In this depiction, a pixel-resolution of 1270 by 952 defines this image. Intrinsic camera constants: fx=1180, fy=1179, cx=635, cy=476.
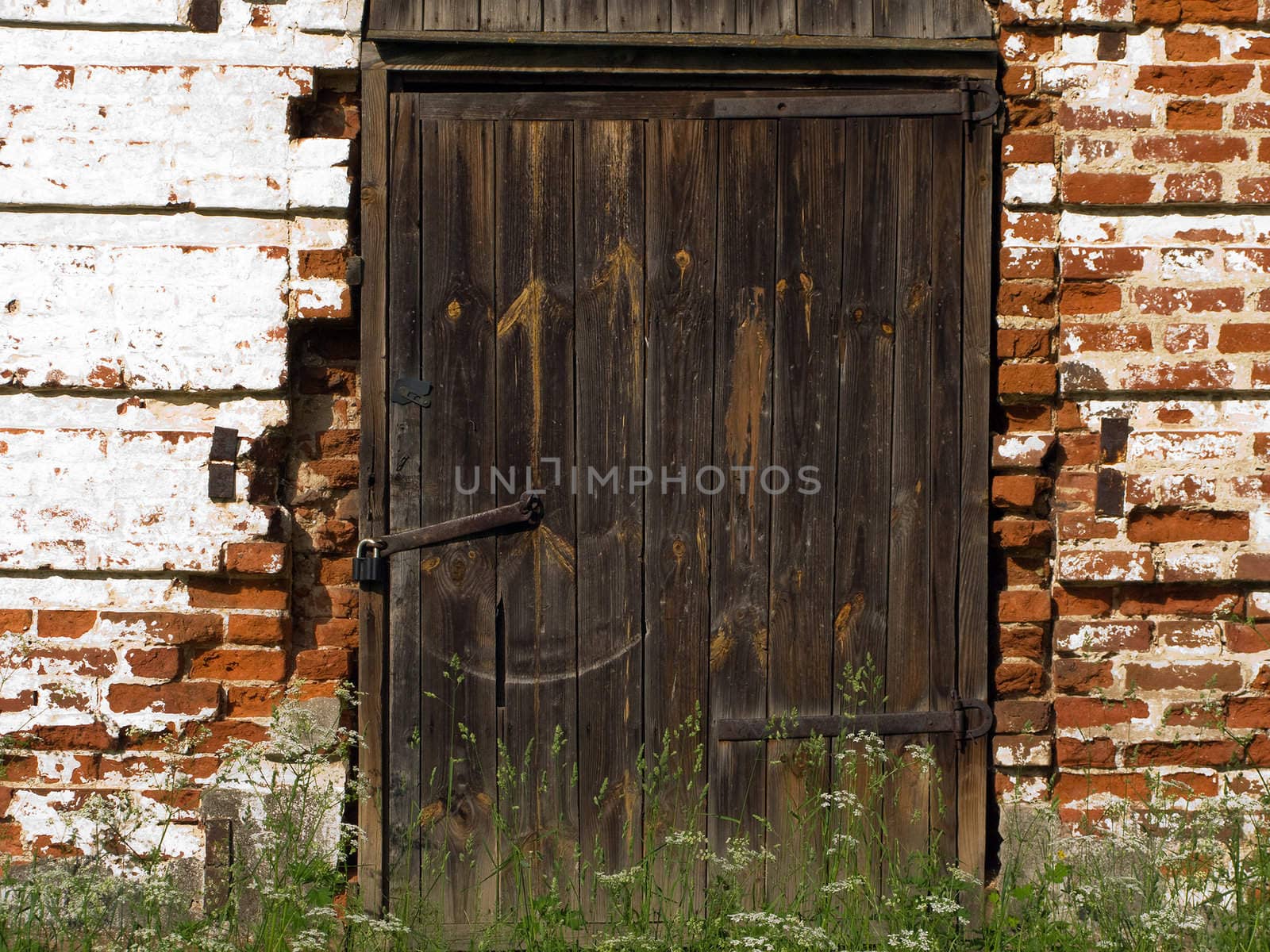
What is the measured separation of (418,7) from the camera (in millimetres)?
2955

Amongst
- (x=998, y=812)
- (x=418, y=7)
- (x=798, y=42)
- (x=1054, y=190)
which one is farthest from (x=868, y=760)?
(x=418, y=7)

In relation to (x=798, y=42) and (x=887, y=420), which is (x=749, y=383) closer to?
(x=887, y=420)

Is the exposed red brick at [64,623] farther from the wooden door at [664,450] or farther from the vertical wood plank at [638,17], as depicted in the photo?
the vertical wood plank at [638,17]

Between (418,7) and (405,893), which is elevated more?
(418,7)

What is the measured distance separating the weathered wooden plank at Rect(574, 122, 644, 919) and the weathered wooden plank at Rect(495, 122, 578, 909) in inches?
1.3

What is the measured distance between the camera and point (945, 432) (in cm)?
299

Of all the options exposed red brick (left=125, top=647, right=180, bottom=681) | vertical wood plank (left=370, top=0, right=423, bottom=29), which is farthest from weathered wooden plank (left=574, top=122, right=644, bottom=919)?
exposed red brick (left=125, top=647, right=180, bottom=681)

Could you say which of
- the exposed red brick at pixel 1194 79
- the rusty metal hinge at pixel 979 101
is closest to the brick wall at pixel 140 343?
the rusty metal hinge at pixel 979 101

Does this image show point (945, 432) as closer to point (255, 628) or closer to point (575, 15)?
point (575, 15)

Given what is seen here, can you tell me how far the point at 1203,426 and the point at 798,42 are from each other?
1.39 metres

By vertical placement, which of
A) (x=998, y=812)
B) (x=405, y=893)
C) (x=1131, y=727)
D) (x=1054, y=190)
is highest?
(x=1054, y=190)

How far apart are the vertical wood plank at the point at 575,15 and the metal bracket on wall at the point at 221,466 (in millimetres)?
1298

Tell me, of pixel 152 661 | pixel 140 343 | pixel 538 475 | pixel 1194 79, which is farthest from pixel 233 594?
pixel 1194 79

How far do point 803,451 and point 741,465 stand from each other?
0.16 m
